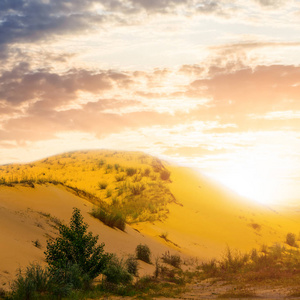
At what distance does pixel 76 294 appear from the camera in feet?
Result: 32.1

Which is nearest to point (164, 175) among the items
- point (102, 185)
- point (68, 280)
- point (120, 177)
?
point (120, 177)

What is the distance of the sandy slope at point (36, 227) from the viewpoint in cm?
1215

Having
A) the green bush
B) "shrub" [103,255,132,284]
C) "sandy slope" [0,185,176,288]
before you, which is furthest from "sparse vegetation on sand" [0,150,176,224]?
"shrub" [103,255,132,284]

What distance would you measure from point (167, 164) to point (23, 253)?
40768 mm

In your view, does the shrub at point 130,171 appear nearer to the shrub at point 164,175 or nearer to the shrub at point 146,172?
the shrub at point 146,172

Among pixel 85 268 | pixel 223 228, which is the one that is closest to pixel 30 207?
pixel 85 268

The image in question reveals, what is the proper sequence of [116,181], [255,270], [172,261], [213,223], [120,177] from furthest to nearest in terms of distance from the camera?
[120,177]
[116,181]
[213,223]
[172,261]
[255,270]

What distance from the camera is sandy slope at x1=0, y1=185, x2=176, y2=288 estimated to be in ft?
39.9

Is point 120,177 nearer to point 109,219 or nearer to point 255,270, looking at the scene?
point 109,219

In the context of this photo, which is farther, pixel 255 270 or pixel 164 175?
pixel 164 175

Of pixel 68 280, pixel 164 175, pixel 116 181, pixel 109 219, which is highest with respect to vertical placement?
pixel 164 175

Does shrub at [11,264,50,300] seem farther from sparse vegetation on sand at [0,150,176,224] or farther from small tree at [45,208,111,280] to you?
sparse vegetation on sand at [0,150,176,224]

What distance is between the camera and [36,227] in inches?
638

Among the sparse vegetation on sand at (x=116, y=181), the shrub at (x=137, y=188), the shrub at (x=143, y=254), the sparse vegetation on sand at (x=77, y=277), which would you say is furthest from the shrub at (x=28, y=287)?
the shrub at (x=137, y=188)
